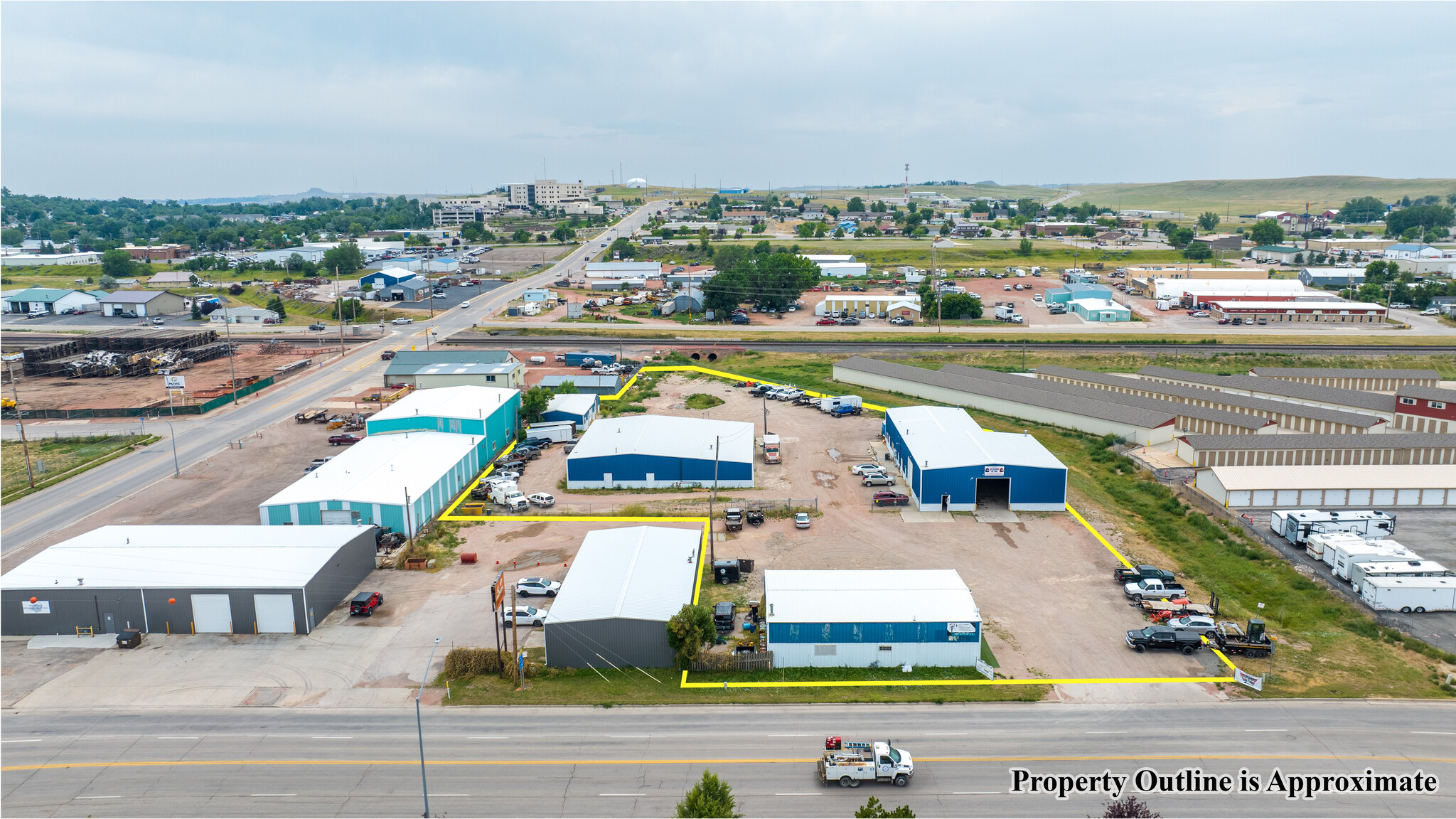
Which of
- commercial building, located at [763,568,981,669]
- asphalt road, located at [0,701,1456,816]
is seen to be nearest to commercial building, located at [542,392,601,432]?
commercial building, located at [763,568,981,669]

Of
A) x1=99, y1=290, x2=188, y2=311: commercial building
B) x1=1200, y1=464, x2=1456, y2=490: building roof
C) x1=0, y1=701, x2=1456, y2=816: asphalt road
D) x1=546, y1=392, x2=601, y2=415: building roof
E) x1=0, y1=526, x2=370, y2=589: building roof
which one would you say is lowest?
x1=0, y1=701, x2=1456, y2=816: asphalt road

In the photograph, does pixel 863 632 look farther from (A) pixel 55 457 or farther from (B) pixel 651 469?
(A) pixel 55 457

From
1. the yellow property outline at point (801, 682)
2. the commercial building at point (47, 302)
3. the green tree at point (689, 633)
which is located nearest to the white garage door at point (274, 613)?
the yellow property outline at point (801, 682)

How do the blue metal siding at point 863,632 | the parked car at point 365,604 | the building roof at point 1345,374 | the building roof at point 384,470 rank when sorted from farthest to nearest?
the building roof at point 1345,374, the building roof at point 384,470, the parked car at point 365,604, the blue metal siding at point 863,632

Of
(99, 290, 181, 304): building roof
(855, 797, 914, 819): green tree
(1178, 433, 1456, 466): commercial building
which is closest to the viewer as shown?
(855, 797, 914, 819): green tree

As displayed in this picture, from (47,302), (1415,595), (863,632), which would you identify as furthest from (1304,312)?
(47,302)

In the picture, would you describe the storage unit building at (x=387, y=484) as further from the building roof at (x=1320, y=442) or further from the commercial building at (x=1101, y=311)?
the commercial building at (x=1101, y=311)

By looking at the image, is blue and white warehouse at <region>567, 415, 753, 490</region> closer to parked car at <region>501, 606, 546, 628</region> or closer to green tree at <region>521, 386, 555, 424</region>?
green tree at <region>521, 386, 555, 424</region>
